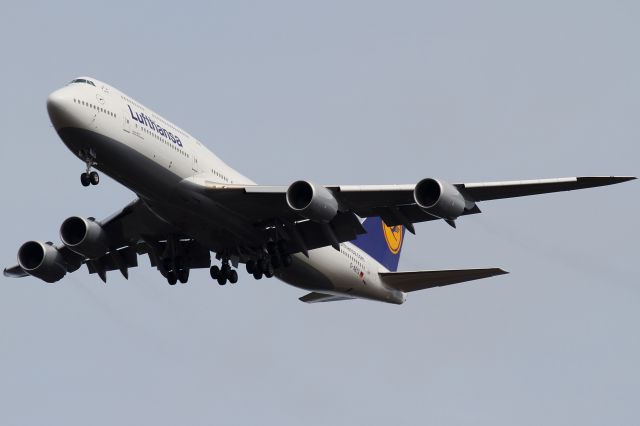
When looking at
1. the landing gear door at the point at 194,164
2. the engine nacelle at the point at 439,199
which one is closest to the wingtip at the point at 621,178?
the engine nacelle at the point at 439,199

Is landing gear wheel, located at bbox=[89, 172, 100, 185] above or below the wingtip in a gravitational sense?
below

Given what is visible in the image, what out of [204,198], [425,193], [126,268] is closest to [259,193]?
[204,198]

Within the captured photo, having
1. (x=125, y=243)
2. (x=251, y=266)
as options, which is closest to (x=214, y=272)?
(x=251, y=266)

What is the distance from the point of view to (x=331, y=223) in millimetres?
43188

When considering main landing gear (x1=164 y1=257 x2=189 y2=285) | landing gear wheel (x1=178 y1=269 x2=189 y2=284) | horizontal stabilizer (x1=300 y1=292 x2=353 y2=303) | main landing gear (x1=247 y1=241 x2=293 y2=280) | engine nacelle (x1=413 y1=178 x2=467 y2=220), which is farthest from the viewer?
horizontal stabilizer (x1=300 y1=292 x2=353 y2=303)

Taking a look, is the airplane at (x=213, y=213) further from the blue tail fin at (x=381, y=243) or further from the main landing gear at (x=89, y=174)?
the blue tail fin at (x=381, y=243)

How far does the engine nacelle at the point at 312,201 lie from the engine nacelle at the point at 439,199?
286 centimetres

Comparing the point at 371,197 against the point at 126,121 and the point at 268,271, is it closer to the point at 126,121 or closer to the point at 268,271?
the point at 268,271

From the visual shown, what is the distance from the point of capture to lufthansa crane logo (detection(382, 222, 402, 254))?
5403 cm

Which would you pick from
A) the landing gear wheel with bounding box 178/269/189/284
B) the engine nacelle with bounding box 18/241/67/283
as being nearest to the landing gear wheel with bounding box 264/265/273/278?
the landing gear wheel with bounding box 178/269/189/284

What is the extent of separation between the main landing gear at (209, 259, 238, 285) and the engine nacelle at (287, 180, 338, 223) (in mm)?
6064

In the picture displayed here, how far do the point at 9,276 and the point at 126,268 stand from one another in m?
4.90

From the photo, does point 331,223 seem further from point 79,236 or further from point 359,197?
point 79,236

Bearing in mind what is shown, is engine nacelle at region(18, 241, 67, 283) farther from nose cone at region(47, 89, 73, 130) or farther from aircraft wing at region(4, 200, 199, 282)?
nose cone at region(47, 89, 73, 130)
